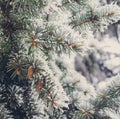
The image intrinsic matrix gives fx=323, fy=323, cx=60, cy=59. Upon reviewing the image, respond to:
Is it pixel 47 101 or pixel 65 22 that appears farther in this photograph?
pixel 65 22

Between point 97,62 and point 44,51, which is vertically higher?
point 44,51

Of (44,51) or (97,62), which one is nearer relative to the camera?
(44,51)

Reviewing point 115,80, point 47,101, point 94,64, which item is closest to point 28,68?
point 47,101

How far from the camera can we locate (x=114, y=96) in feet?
4.47

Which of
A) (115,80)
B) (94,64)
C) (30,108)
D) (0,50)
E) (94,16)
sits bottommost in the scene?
(94,64)

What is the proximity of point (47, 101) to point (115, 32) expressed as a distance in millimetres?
4046

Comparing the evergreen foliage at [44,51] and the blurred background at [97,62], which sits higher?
the evergreen foliage at [44,51]

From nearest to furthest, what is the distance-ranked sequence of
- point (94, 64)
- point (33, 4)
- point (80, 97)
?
point (33, 4) < point (80, 97) < point (94, 64)

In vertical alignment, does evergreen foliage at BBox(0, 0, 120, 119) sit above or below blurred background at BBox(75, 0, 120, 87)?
above

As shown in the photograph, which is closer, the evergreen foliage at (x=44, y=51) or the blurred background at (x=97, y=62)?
the evergreen foliage at (x=44, y=51)

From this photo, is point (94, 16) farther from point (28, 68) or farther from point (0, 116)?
point (0, 116)

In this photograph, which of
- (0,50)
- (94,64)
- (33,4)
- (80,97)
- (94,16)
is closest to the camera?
(33,4)

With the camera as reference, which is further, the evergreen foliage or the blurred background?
the blurred background

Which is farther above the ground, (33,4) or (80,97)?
(33,4)
